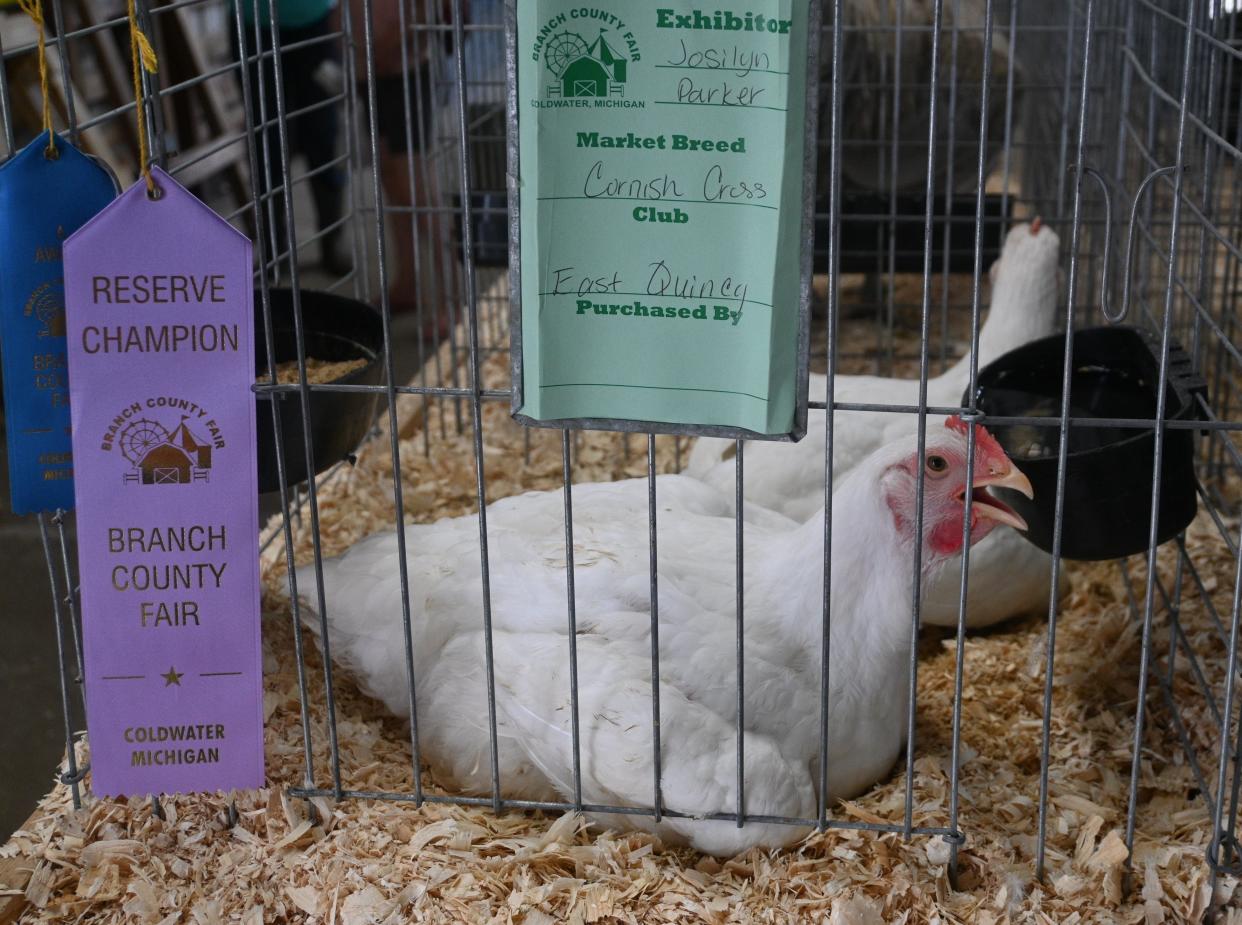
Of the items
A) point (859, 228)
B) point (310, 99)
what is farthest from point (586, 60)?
point (310, 99)

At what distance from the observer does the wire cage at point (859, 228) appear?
1.66 m

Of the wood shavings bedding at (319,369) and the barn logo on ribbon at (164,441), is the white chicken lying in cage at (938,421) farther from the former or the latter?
the barn logo on ribbon at (164,441)

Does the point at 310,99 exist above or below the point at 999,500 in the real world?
above

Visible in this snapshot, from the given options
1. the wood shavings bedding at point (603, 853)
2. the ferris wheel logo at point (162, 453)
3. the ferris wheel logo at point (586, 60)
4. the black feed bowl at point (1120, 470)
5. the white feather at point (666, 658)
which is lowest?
the wood shavings bedding at point (603, 853)

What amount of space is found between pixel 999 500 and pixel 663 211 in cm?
81

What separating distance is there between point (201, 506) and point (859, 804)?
1098 millimetres

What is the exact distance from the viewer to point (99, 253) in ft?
5.24

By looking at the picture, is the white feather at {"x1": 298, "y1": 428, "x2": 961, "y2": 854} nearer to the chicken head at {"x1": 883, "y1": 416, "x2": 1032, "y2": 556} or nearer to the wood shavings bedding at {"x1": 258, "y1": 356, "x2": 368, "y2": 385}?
the chicken head at {"x1": 883, "y1": 416, "x2": 1032, "y2": 556}

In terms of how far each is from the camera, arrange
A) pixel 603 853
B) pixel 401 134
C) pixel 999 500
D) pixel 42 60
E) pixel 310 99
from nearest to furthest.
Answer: pixel 42 60, pixel 603 853, pixel 999 500, pixel 310 99, pixel 401 134

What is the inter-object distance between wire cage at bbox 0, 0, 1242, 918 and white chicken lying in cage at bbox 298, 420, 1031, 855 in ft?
0.16

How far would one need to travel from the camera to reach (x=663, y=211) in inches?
58.2

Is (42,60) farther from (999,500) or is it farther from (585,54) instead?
(999,500)

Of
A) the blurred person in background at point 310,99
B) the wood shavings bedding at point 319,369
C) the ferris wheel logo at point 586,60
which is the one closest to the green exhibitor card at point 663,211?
the ferris wheel logo at point 586,60

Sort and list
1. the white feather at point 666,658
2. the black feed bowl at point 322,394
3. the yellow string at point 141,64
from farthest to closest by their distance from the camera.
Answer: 1. the black feed bowl at point 322,394
2. the white feather at point 666,658
3. the yellow string at point 141,64
